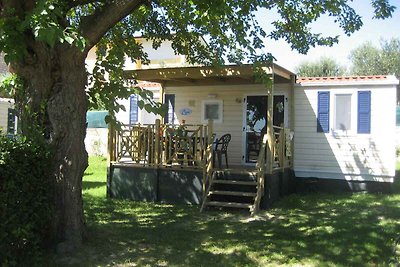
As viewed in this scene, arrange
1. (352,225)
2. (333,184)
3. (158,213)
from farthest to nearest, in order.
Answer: (333,184) → (158,213) → (352,225)

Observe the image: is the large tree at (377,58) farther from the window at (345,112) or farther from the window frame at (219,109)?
the window frame at (219,109)

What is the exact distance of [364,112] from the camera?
426 inches

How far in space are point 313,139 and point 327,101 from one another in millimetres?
1004

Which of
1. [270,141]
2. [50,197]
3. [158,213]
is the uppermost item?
[270,141]

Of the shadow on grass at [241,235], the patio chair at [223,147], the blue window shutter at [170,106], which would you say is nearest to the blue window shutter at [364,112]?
the shadow on grass at [241,235]

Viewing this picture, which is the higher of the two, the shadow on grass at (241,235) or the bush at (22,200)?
the bush at (22,200)

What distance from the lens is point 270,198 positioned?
929cm

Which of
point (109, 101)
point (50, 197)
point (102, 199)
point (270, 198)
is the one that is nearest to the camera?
point (50, 197)

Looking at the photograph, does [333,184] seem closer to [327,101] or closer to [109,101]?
[327,101]

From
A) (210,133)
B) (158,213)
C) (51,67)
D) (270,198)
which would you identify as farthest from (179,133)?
(51,67)

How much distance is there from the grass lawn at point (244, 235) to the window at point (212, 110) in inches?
129

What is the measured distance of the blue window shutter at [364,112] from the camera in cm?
1079

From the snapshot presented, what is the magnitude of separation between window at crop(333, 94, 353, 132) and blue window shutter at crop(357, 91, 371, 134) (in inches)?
9.3

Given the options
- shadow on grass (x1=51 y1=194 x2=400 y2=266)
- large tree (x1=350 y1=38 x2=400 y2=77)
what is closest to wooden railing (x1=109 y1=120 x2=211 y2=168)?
shadow on grass (x1=51 y1=194 x2=400 y2=266)
